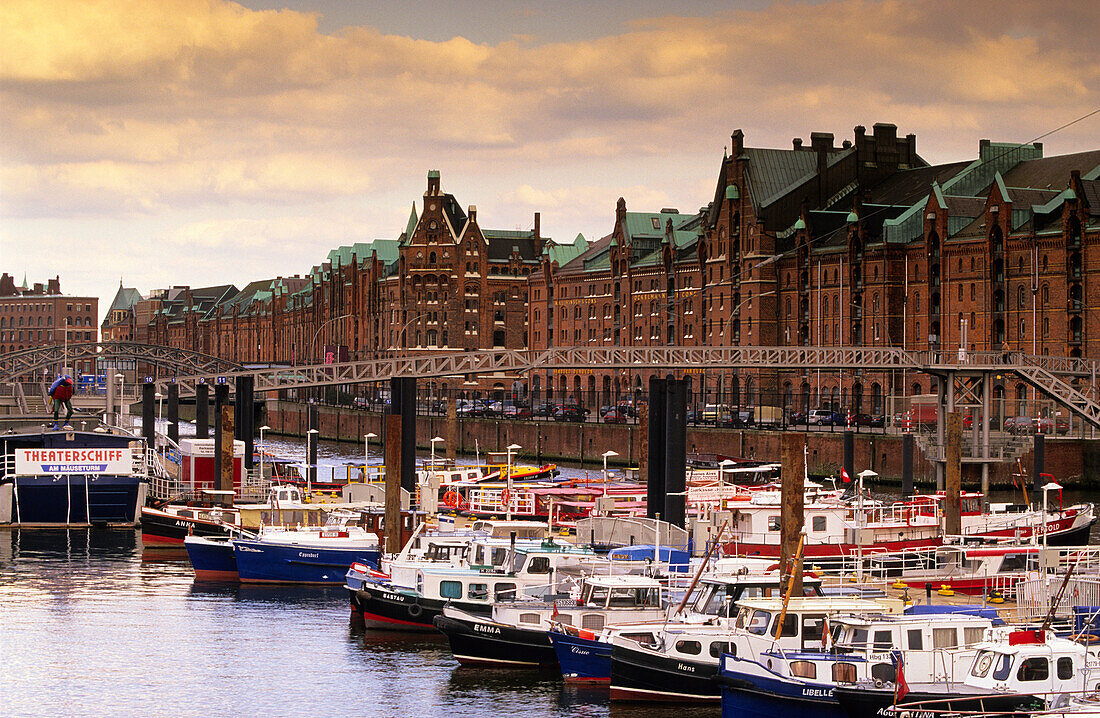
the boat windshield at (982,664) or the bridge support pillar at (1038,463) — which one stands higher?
the bridge support pillar at (1038,463)

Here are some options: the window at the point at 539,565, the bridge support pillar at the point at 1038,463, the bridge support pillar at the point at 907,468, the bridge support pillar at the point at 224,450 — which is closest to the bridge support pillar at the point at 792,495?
the window at the point at 539,565

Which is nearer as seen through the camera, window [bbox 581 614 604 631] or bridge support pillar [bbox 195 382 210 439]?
window [bbox 581 614 604 631]

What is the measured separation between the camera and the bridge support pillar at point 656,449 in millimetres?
66188

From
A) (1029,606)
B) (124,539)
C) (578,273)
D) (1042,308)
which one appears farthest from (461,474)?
(578,273)

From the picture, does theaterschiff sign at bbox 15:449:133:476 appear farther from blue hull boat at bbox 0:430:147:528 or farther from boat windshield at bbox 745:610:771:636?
boat windshield at bbox 745:610:771:636

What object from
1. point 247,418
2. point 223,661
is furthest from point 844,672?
point 247,418

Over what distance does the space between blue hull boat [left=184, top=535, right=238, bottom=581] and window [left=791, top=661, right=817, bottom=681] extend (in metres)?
33.9

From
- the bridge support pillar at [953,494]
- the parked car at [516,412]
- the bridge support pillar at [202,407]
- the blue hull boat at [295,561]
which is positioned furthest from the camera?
the parked car at [516,412]

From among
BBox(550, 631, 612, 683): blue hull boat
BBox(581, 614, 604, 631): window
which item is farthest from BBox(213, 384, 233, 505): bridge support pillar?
BBox(581, 614, 604, 631): window

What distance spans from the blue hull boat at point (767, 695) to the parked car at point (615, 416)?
10418 centimetres

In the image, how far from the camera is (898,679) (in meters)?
36.3

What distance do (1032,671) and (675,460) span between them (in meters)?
31.5

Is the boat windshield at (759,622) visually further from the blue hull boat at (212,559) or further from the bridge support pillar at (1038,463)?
the bridge support pillar at (1038,463)

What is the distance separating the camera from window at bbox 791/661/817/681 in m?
37.2
